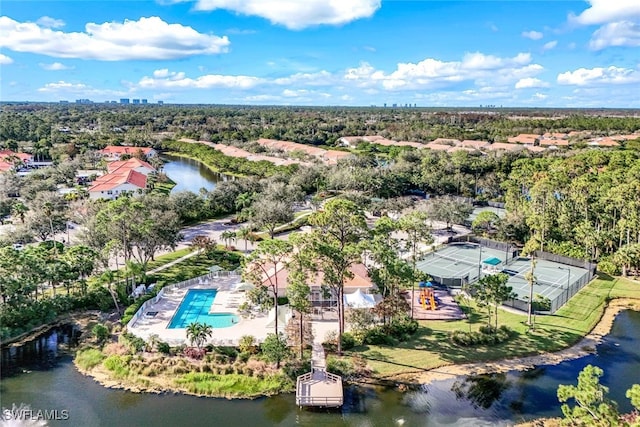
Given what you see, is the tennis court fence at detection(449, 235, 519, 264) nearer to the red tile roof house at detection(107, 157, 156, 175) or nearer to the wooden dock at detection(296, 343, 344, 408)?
the wooden dock at detection(296, 343, 344, 408)

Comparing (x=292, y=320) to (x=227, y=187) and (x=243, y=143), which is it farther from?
(x=243, y=143)

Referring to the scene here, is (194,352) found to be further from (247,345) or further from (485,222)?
(485,222)

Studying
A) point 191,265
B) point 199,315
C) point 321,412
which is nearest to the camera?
point 321,412

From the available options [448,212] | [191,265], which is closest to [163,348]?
[191,265]

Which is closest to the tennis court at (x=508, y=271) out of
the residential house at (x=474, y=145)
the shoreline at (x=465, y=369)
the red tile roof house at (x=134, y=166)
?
the shoreline at (x=465, y=369)

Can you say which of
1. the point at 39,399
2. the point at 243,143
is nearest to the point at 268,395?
the point at 39,399
